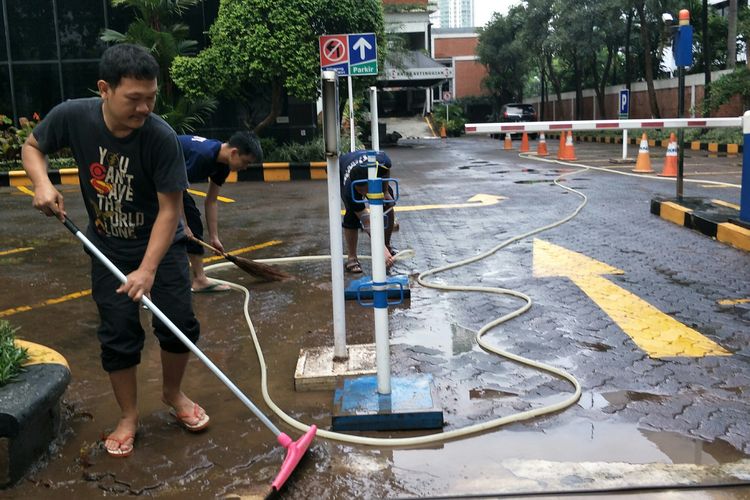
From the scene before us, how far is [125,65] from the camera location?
279cm

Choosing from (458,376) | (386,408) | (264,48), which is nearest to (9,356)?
(386,408)

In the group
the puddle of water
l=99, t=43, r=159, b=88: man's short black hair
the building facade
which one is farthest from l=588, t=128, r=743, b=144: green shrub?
the building facade

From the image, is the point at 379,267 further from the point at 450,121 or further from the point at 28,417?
the point at 450,121

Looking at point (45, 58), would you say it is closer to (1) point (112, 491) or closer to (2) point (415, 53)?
(1) point (112, 491)

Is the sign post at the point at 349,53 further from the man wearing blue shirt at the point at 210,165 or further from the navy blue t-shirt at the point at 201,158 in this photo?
the navy blue t-shirt at the point at 201,158

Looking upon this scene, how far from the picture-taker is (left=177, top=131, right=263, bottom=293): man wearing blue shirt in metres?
5.15

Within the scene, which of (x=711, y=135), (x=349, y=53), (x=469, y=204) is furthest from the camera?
(x=711, y=135)

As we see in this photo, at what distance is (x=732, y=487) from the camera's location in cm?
273

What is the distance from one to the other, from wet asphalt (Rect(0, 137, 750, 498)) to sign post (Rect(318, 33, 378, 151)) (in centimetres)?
296

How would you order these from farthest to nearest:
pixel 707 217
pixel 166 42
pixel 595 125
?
pixel 166 42
pixel 595 125
pixel 707 217

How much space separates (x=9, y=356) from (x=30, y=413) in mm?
409

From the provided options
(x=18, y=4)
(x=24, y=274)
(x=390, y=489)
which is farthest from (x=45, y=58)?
(x=390, y=489)

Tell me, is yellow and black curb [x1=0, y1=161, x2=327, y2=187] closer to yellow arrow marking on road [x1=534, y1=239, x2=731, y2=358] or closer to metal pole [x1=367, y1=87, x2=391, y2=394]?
yellow arrow marking on road [x1=534, y1=239, x2=731, y2=358]

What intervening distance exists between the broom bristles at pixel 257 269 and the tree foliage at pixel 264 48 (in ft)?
30.7
